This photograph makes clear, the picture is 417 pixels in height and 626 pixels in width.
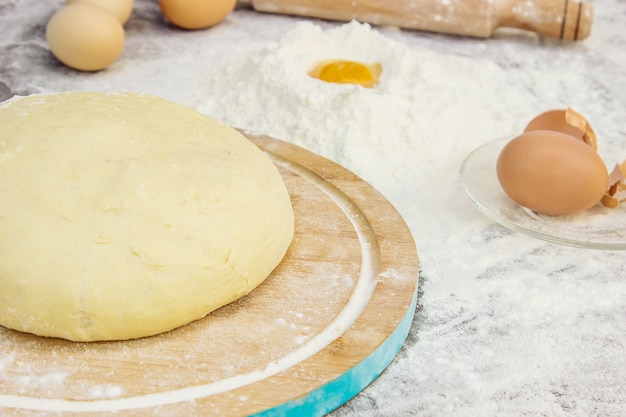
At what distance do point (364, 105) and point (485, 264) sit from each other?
643 millimetres

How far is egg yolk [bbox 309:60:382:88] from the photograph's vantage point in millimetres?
2416

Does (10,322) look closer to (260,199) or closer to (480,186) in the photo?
(260,199)

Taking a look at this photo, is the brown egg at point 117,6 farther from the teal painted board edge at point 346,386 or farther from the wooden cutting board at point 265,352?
the teal painted board edge at point 346,386

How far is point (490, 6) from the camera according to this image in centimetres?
295

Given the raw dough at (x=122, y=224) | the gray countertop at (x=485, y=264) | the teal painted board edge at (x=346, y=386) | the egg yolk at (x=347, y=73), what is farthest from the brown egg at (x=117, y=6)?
the teal painted board edge at (x=346, y=386)

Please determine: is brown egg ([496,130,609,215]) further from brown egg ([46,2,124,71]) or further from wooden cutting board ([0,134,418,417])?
brown egg ([46,2,124,71])

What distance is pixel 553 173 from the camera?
5.95ft

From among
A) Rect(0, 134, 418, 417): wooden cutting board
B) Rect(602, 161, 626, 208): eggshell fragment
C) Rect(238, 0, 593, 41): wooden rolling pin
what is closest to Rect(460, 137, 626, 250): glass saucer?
Rect(602, 161, 626, 208): eggshell fragment

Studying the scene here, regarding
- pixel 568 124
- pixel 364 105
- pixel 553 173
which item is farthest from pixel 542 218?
pixel 364 105

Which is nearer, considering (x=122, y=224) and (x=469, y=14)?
(x=122, y=224)

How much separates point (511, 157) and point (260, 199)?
0.69 meters

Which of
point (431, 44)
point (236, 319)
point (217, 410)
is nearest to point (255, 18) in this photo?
point (431, 44)

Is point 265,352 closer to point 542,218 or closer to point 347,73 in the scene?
point 542,218

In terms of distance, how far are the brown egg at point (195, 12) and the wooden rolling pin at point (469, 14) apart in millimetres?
346
